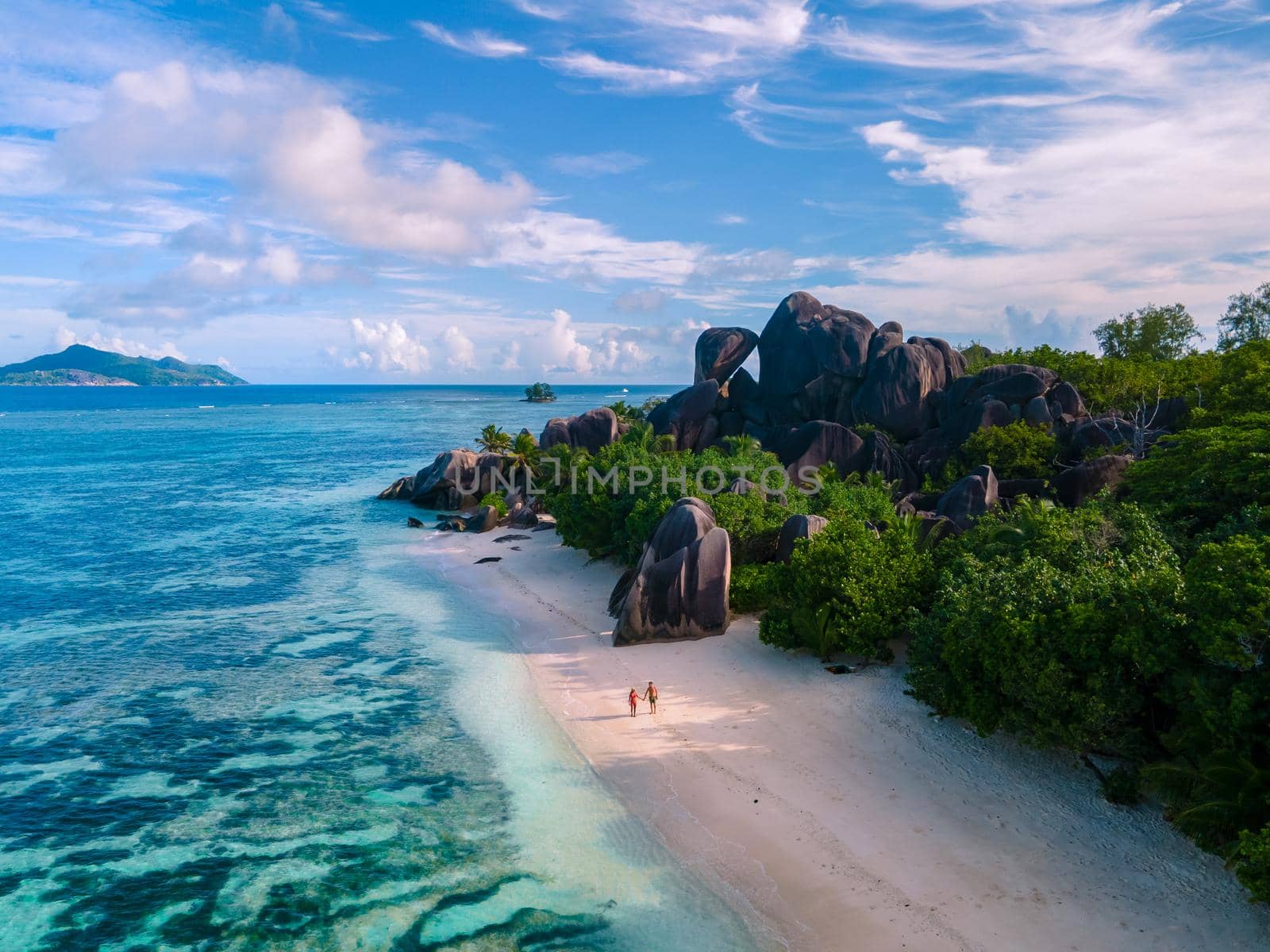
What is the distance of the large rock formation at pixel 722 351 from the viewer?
235 feet

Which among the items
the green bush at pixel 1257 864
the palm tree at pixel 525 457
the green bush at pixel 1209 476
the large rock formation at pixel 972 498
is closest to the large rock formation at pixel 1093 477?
the large rock formation at pixel 972 498

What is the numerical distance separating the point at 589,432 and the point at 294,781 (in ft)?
157

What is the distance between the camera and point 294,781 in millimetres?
22750

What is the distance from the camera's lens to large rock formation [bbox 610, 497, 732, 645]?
104ft

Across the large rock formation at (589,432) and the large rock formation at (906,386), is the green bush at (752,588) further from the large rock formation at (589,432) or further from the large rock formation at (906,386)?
the large rock formation at (589,432)

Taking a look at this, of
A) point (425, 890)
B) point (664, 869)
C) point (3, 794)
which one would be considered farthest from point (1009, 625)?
point (3, 794)

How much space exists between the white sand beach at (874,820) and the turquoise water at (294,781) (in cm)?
152

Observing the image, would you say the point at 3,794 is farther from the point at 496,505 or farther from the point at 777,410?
the point at 777,410

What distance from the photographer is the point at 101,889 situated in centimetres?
1819

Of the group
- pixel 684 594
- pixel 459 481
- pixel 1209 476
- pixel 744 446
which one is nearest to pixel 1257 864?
pixel 1209 476

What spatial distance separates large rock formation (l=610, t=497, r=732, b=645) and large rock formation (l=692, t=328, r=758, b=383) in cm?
4088

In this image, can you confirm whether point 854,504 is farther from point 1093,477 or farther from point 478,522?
point 478,522

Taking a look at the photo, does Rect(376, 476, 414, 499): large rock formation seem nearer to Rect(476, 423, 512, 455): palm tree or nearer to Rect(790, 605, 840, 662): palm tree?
Rect(476, 423, 512, 455): palm tree

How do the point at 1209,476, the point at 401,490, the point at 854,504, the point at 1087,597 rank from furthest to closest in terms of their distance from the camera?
the point at 401,490, the point at 854,504, the point at 1209,476, the point at 1087,597
